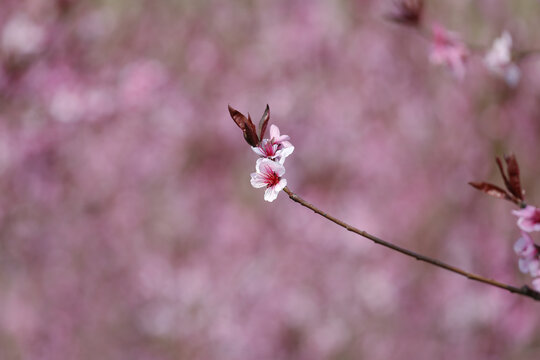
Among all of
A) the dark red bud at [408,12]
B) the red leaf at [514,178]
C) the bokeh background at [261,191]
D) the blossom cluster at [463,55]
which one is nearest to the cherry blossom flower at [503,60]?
the blossom cluster at [463,55]

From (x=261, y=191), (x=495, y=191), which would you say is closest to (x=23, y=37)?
(x=495, y=191)

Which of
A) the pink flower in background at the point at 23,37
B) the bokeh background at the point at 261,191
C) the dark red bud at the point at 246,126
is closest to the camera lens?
the dark red bud at the point at 246,126

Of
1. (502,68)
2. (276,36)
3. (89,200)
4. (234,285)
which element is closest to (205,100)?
(276,36)

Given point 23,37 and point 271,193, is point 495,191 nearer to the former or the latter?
point 271,193

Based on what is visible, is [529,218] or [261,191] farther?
[261,191]

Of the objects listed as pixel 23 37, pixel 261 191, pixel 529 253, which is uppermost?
pixel 261 191

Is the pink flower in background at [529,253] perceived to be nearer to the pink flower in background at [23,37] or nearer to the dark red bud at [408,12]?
the dark red bud at [408,12]

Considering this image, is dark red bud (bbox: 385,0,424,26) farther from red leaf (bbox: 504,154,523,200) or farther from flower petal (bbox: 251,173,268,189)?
flower petal (bbox: 251,173,268,189)
